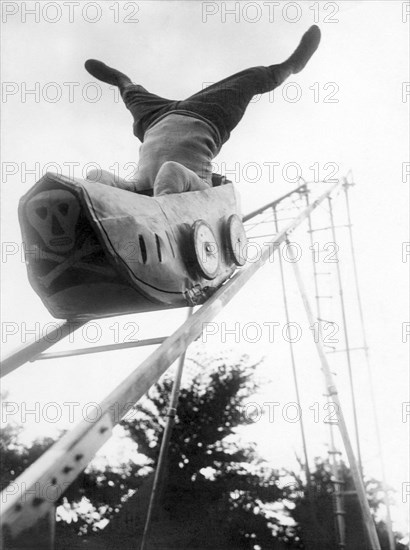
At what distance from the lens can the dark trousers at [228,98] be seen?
4.06 metres

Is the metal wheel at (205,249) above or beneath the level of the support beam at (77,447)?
above

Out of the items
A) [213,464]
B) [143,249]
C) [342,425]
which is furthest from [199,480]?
[143,249]

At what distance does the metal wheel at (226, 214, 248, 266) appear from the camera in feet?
10.7

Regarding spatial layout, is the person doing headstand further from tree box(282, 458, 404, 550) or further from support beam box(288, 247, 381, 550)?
tree box(282, 458, 404, 550)

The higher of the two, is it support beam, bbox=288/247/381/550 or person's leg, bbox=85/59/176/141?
person's leg, bbox=85/59/176/141

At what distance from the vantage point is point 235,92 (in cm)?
409

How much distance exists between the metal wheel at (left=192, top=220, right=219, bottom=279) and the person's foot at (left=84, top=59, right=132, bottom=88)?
93.1 inches

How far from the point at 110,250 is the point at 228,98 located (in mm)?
2202

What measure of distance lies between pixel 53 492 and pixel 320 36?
398 centimetres

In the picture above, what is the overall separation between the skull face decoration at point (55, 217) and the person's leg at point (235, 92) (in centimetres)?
200

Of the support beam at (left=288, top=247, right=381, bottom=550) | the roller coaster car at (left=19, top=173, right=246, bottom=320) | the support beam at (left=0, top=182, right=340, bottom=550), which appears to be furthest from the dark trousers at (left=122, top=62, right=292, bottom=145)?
the support beam at (left=0, top=182, right=340, bottom=550)

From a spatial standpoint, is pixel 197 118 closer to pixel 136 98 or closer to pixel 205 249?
pixel 136 98

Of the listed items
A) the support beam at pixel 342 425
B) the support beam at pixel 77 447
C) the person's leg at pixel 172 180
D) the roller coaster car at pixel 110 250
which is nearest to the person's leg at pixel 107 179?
the person's leg at pixel 172 180

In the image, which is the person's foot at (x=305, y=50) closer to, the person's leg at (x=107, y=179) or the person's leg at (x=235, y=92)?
the person's leg at (x=235, y=92)
